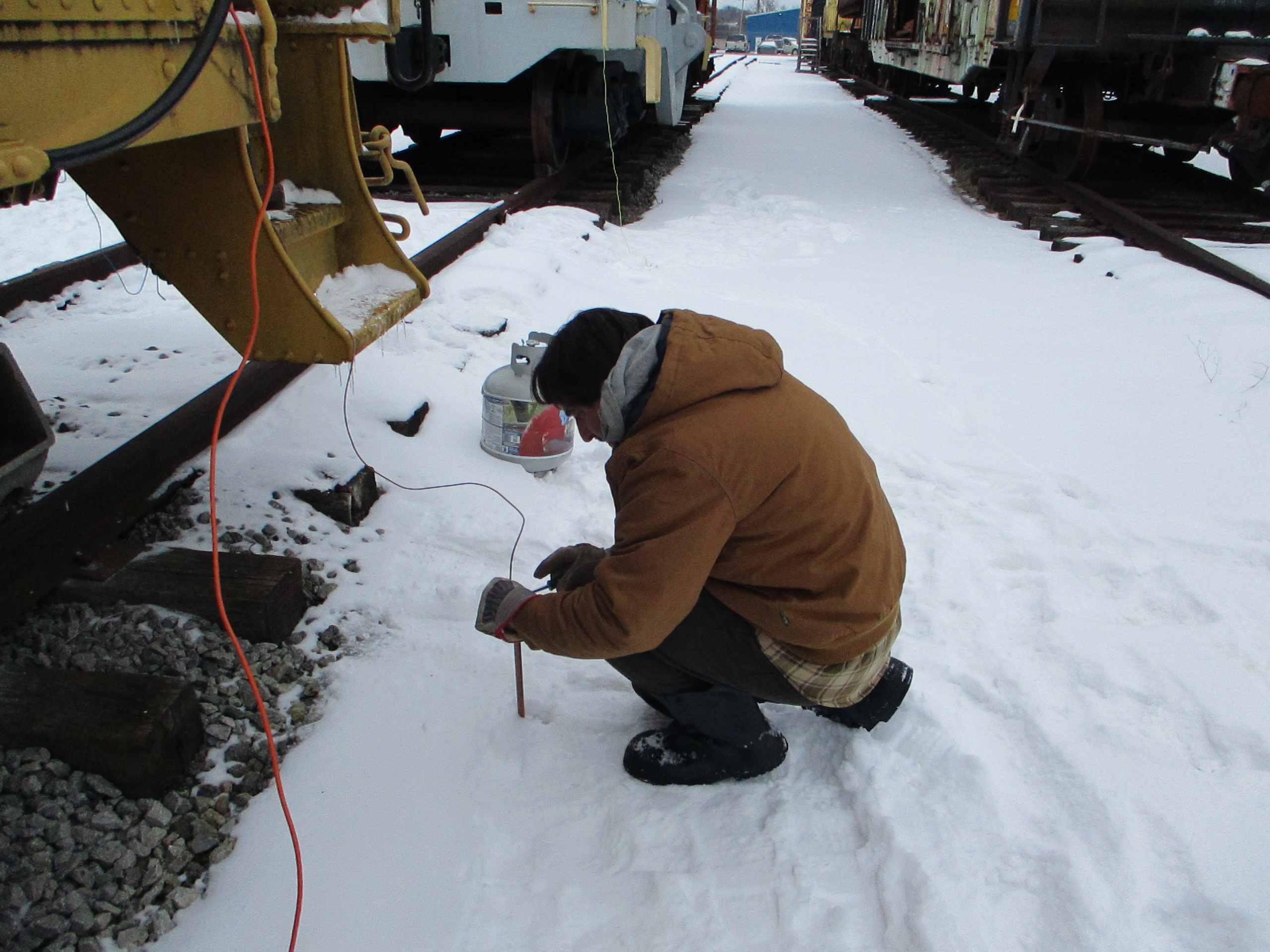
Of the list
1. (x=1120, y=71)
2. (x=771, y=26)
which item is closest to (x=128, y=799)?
(x=1120, y=71)

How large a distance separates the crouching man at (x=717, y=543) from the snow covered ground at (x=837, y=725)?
28 centimetres

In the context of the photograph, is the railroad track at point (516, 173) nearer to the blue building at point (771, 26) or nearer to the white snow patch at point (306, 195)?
the white snow patch at point (306, 195)

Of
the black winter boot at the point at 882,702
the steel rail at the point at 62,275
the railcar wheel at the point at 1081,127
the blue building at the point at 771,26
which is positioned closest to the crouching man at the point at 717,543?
the black winter boot at the point at 882,702

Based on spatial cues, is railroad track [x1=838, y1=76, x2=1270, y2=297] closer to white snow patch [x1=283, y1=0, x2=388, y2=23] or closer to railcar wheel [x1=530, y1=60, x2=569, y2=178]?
railcar wheel [x1=530, y1=60, x2=569, y2=178]

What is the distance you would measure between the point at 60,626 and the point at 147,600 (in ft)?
0.63

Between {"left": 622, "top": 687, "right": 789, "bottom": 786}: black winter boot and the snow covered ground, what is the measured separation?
2.2 inches

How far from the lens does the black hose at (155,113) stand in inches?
62.2

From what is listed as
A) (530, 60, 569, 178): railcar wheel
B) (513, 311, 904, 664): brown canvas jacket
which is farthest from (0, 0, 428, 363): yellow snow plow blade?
(530, 60, 569, 178): railcar wheel

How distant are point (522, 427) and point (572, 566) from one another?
1.20m

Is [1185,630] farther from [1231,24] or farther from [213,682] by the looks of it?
[1231,24]

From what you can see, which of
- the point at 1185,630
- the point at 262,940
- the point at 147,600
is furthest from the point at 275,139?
the point at 1185,630

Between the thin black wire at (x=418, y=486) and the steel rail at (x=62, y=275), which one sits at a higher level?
the steel rail at (x=62, y=275)

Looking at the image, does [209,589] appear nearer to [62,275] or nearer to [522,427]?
[522,427]

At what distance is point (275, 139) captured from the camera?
2793 millimetres
